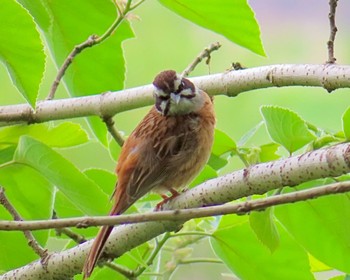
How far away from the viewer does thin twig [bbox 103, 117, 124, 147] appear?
209 centimetres

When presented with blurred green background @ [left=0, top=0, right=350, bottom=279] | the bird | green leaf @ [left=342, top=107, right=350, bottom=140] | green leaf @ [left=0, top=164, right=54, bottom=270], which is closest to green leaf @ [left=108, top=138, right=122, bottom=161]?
the bird

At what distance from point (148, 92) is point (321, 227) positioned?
1.73 ft

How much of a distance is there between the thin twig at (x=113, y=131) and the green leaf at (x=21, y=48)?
1.36ft

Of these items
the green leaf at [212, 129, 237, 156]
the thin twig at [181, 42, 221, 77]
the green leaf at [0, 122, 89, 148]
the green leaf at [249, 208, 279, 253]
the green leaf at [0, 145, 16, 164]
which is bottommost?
the green leaf at [249, 208, 279, 253]

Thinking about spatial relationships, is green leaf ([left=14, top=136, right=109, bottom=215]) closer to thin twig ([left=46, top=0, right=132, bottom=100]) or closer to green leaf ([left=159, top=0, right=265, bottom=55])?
thin twig ([left=46, top=0, right=132, bottom=100])

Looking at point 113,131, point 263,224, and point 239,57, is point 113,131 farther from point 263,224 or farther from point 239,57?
point 239,57

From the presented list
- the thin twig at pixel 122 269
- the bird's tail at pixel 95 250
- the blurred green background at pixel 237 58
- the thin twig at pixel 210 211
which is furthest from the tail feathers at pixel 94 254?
the blurred green background at pixel 237 58

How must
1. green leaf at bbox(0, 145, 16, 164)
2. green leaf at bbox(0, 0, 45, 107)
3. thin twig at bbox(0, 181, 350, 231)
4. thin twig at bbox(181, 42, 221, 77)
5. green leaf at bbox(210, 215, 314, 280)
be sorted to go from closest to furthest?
thin twig at bbox(0, 181, 350, 231) → green leaf at bbox(0, 0, 45, 107) → green leaf at bbox(210, 215, 314, 280) → green leaf at bbox(0, 145, 16, 164) → thin twig at bbox(181, 42, 221, 77)

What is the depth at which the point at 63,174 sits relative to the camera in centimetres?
179

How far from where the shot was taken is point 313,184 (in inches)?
71.9

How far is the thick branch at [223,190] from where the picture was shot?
4.87 ft

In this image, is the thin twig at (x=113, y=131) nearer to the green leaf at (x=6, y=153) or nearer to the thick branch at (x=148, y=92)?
the thick branch at (x=148, y=92)

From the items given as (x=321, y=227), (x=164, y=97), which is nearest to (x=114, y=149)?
(x=164, y=97)

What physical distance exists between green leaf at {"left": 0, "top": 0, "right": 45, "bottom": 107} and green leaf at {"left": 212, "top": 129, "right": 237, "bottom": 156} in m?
0.48
